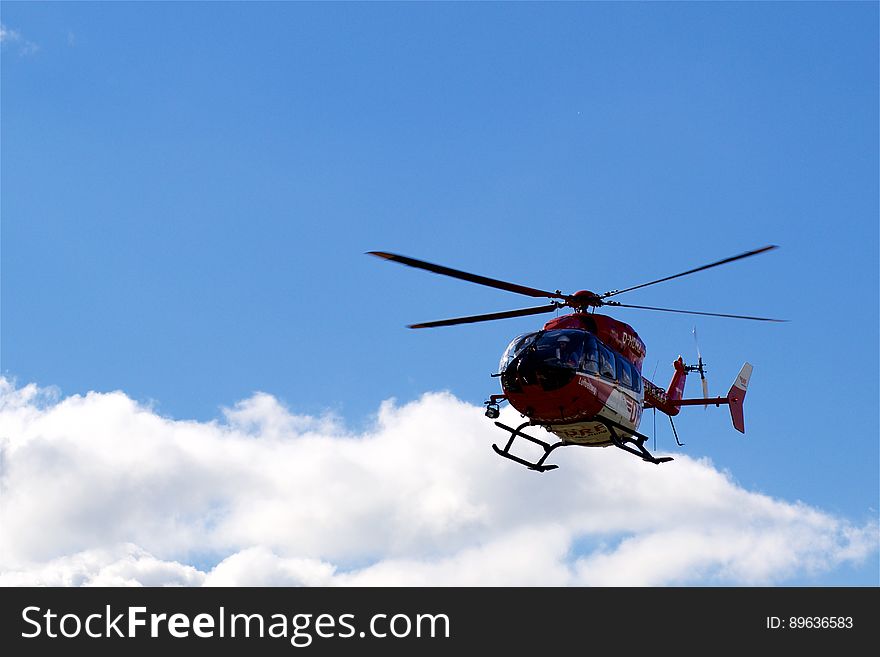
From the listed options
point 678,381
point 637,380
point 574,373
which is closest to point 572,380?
point 574,373

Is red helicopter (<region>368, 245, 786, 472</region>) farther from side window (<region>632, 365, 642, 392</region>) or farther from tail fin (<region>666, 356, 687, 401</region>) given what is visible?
tail fin (<region>666, 356, 687, 401</region>)

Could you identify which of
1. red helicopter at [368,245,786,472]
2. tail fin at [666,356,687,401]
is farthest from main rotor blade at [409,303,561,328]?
tail fin at [666,356,687,401]

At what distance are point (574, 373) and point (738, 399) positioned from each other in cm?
2134

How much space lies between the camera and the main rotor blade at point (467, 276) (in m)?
39.1

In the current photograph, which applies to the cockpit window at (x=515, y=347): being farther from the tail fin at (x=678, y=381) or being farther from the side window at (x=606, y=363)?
the tail fin at (x=678, y=381)

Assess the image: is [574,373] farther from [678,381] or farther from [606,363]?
[678,381]

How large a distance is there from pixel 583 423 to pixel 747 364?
72.9 feet

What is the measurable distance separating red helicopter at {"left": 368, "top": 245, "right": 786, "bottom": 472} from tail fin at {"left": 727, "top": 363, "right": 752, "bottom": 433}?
1244 centimetres

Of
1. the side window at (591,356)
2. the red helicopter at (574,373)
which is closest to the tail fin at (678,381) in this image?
the red helicopter at (574,373)
